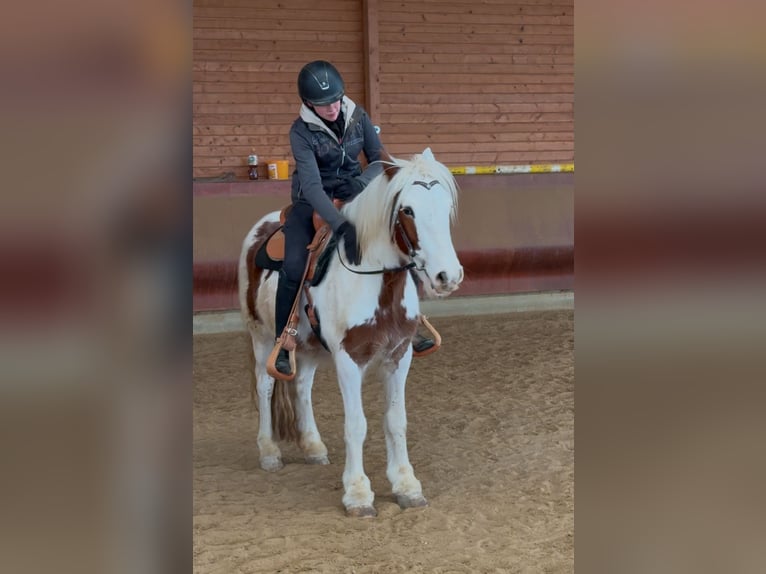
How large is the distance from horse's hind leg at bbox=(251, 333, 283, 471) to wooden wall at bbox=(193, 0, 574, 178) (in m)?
4.19

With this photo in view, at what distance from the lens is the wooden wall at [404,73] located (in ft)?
25.3

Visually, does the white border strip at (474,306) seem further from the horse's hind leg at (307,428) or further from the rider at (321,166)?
the rider at (321,166)

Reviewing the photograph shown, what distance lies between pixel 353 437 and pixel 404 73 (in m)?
5.89

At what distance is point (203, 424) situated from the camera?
14.8 ft

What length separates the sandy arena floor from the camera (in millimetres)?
2779

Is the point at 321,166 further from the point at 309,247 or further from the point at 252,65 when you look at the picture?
the point at 252,65

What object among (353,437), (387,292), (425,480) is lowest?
(425,480)

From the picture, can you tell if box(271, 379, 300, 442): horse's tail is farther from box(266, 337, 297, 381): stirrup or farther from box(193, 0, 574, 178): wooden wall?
box(193, 0, 574, 178): wooden wall

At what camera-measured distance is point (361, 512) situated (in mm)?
3131

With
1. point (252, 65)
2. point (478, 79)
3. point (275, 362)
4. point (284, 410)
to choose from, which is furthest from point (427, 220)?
point (478, 79)

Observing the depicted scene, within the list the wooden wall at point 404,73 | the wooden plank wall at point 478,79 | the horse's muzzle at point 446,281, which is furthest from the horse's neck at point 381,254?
Answer: the wooden plank wall at point 478,79
